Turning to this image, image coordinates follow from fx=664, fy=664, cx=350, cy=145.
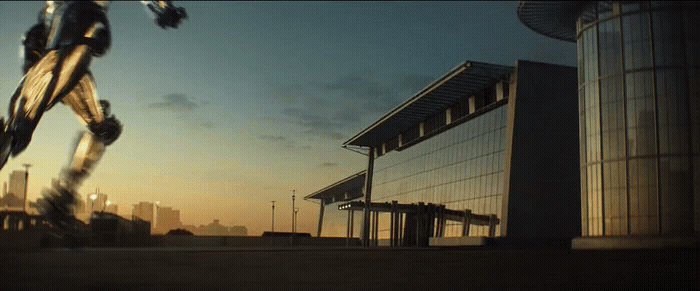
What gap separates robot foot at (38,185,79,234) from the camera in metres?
10.6

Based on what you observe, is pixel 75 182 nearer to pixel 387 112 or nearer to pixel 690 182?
pixel 690 182

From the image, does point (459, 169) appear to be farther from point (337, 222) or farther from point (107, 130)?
point (337, 222)

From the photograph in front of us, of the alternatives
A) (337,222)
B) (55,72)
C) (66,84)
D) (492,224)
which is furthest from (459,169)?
(55,72)

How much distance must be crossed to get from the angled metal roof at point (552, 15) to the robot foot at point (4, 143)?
2364 cm

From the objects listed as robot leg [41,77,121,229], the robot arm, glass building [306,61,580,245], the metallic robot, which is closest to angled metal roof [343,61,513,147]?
glass building [306,61,580,245]

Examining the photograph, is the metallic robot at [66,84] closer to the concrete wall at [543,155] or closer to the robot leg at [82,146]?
the robot leg at [82,146]

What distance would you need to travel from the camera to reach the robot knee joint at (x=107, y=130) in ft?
36.1

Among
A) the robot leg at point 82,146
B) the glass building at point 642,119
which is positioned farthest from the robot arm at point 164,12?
the glass building at point 642,119

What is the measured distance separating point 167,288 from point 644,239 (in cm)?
2116

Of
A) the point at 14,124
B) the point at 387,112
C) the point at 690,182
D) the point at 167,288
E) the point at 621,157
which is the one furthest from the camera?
the point at 387,112

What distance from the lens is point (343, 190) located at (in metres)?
91.8

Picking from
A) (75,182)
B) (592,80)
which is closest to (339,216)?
(592,80)

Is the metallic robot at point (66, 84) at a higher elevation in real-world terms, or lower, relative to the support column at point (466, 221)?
higher

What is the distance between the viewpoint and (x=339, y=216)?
8919 centimetres
